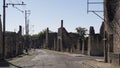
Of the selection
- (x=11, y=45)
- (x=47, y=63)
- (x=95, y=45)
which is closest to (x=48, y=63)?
(x=47, y=63)

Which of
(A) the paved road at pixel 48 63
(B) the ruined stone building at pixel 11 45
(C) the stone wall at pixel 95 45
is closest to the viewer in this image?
(A) the paved road at pixel 48 63

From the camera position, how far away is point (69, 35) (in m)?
122

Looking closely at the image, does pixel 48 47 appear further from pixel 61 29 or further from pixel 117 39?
pixel 117 39

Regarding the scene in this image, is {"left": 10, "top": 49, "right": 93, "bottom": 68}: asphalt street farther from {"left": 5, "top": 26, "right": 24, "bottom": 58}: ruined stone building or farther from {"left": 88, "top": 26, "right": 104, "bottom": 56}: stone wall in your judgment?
{"left": 88, "top": 26, "right": 104, "bottom": 56}: stone wall

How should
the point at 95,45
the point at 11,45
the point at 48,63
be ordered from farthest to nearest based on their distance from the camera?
the point at 11,45 < the point at 95,45 < the point at 48,63

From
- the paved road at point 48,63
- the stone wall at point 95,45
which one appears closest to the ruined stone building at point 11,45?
the paved road at point 48,63

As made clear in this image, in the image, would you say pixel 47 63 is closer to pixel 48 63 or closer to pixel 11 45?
pixel 48 63

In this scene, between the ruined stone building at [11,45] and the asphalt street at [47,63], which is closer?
the asphalt street at [47,63]

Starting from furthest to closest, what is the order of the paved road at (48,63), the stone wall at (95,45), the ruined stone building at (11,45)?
the stone wall at (95,45)
the ruined stone building at (11,45)
the paved road at (48,63)

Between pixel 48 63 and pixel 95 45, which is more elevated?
pixel 95 45

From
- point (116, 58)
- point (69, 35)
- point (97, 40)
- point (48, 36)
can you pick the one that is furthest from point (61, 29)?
point (116, 58)

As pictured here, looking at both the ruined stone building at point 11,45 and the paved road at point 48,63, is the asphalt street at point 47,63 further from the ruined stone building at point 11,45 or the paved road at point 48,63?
the ruined stone building at point 11,45

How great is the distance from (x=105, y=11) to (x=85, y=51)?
35065 millimetres

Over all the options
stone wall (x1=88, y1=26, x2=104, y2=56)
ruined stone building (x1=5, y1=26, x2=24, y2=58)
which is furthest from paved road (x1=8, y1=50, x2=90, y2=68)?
stone wall (x1=88, y1=26, x2=104, y2=56)
